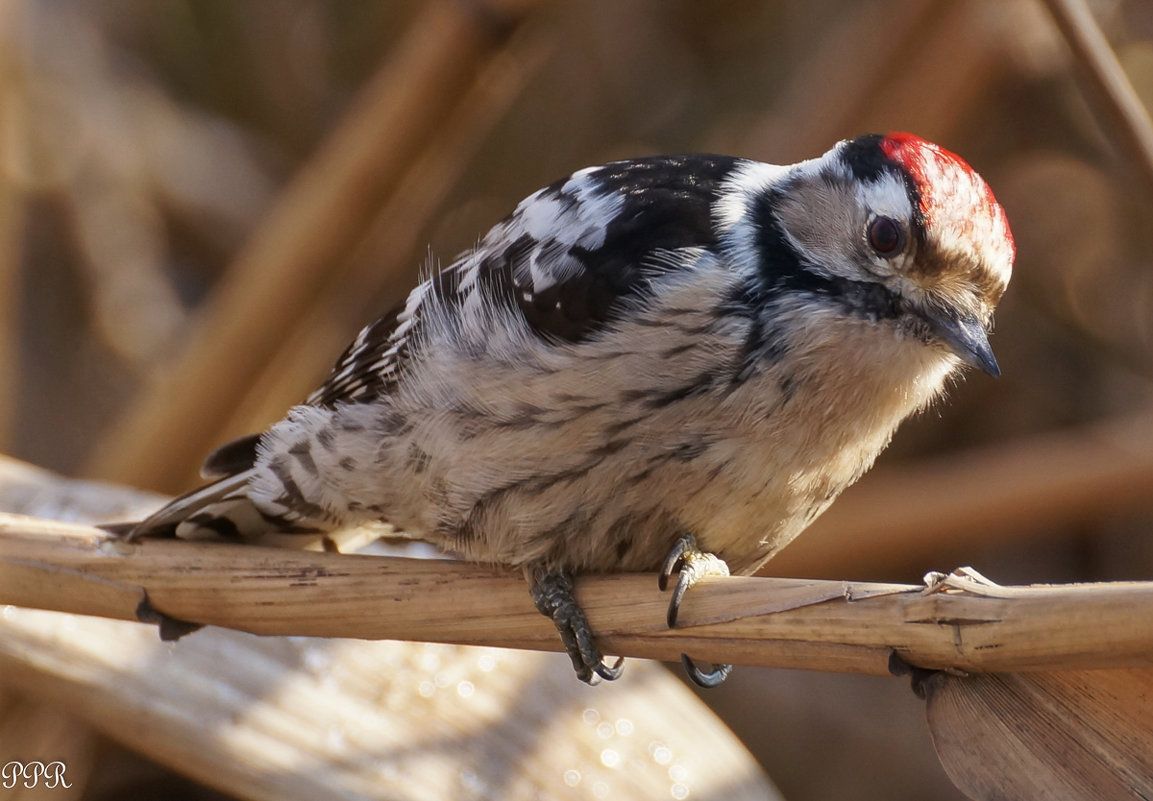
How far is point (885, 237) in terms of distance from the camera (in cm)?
166

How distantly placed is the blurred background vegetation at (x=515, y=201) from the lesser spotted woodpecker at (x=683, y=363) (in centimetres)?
62

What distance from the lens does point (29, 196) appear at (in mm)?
4418

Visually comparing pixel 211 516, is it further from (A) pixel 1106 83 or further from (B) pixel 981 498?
(B) pixel 981 498

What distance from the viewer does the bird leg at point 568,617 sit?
1713mm

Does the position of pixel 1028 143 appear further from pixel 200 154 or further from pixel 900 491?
pixel 200 154

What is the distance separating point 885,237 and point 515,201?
301 centimetres

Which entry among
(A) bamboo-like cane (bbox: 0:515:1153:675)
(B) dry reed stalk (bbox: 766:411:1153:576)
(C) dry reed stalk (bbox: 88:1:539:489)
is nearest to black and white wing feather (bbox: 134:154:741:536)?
(A) bamboo-like cane (bbox: 0:515:1153:675)

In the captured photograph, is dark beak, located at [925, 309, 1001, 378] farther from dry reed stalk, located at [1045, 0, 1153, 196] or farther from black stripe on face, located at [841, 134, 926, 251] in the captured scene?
dry reed stalk, located at [1045, 0, 1153, 196]

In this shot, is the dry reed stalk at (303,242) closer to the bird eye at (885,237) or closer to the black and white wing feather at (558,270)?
the black and white wing feather at (558,270)

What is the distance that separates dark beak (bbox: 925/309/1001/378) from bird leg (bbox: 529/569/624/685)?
0.66 meters

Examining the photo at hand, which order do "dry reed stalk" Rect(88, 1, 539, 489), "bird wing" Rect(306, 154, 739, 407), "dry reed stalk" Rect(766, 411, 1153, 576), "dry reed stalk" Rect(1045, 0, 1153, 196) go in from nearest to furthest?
"bird wing" Rect(306, 154, 739, 407) < "dry reed stalk" Rect(1045, 0, 1153, 196) < "dry reed stalk" Rect(88, 1, 539, 489) < "dry reed stalk" Rect(766, 411, 1153, 576)

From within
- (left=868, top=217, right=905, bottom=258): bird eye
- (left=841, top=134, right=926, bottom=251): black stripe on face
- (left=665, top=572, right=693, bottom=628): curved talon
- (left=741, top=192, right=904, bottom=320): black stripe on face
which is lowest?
(left=665, top=572, right=693, bottom=628): curved talon

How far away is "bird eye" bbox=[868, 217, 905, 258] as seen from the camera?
1.66 meters

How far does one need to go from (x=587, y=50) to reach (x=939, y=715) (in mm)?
3561
